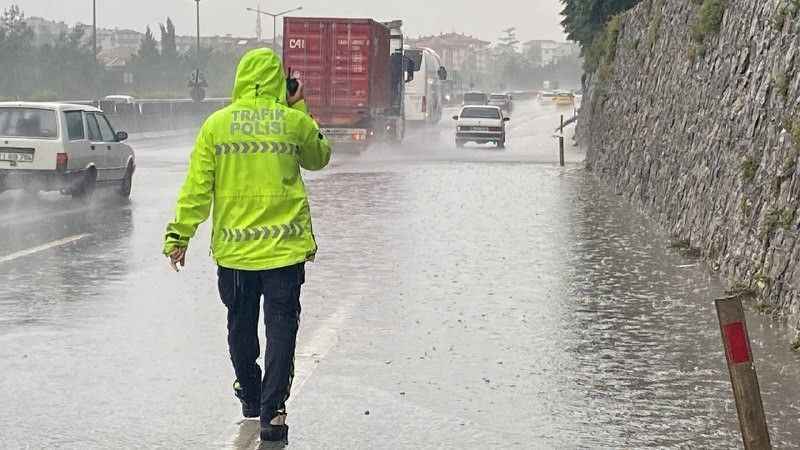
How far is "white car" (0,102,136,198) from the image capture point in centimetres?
2078

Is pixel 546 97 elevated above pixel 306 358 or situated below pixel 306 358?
below

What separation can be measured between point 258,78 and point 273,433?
1703 millimetres

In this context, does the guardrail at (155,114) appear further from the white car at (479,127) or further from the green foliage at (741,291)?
the green foliage at (741,291)

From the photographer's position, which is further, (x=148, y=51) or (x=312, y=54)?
(x=148, y=51)

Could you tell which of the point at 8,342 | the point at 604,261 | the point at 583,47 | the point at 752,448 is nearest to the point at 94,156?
the point at 604,261

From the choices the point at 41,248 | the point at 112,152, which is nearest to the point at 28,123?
the point at 112,152

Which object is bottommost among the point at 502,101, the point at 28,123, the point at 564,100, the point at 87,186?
the point at 564,100

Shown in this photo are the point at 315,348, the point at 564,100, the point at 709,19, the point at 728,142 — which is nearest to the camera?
the point at 315,348

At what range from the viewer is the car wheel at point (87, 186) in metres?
21.3

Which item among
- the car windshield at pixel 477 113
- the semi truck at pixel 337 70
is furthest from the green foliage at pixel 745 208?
the car windshield at pixel 477 113

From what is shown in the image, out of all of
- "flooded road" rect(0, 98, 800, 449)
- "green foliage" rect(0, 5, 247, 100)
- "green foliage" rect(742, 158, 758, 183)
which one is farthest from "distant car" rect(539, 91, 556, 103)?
"green foliage" rect(742, 158, 758, 183)

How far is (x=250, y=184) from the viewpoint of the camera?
6.77 meters

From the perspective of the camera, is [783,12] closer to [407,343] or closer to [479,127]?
[407,343]

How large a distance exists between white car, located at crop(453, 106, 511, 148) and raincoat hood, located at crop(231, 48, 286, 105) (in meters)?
44.2
